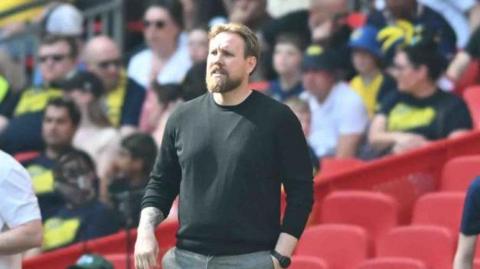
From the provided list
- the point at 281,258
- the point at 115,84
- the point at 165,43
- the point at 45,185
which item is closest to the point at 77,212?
the point at 45,185

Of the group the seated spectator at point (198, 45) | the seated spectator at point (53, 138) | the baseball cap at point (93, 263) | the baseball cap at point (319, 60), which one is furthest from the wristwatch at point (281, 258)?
the seated spectator at point (198, 45)

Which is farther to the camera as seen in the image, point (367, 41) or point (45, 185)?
point (367, 41)

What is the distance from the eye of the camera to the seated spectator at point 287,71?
1270cm

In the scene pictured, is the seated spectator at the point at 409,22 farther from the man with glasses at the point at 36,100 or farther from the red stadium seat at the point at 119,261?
the red stadium seat at the point at 119,261

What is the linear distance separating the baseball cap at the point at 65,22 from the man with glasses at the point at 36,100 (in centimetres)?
28

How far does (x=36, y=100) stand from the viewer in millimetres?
13422

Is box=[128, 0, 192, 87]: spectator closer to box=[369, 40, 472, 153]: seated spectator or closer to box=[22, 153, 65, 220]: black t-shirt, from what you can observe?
box=[22, 153, 65, 220]: black t-shirt

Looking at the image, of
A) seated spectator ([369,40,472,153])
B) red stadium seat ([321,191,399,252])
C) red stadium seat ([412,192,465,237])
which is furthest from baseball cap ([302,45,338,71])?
red stadium seat ([412,192,465,237])

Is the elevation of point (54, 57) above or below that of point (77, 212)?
above

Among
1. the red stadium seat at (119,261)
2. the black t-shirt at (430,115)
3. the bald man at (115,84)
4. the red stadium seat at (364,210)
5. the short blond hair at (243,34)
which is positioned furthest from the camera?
the bald man at (115,84)

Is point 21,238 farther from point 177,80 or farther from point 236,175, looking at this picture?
point 177,80

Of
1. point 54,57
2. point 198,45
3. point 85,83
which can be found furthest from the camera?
point 54,57

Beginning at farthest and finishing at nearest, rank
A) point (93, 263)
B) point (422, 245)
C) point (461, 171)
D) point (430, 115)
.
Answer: point (430, 115) → point (461, 171) → point (422, 245) → point (93, 263)

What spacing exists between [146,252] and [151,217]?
0.73 ft
